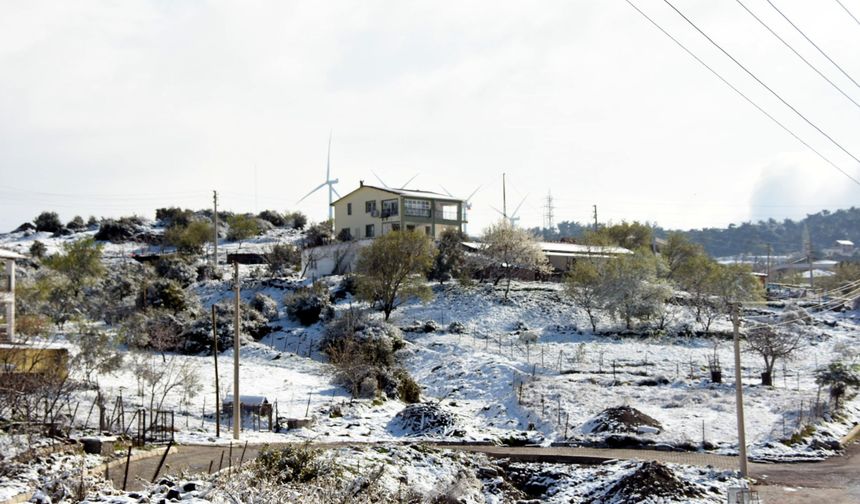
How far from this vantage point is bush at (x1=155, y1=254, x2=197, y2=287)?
72.2 meters

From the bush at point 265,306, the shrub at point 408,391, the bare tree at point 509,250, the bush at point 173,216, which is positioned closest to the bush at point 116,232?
the bush at point 173,216

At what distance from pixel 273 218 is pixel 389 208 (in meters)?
43.6

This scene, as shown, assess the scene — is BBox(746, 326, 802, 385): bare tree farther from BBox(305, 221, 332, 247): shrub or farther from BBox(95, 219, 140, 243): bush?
BBox(95, 219, 140, 243): bush

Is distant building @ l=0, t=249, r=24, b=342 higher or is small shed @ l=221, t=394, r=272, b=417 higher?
distant building @ l=0, t=249, r=24, b=342

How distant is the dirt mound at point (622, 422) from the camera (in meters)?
33.8

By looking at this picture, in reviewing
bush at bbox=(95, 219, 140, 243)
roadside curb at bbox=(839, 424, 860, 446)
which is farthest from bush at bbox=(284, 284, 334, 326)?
bush at bbox=(95, 219, 140, 243)

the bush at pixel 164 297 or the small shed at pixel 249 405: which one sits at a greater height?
the bush at pixel 164 297

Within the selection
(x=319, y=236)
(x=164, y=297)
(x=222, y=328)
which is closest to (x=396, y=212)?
(x=319, y=236)

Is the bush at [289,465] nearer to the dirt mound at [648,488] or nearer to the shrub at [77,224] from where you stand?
the dirt mound at [648,488]

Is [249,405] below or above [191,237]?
below

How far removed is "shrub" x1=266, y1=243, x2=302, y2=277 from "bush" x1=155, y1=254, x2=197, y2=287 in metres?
6.68

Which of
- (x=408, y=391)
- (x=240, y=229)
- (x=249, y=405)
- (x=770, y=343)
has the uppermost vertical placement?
(x=240, y=229)

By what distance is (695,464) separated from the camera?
28719mm

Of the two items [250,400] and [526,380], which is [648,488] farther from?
[526,380]
